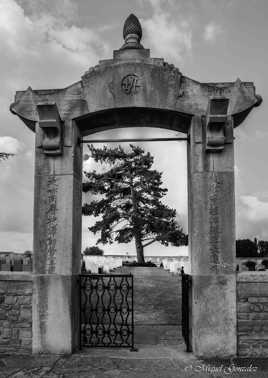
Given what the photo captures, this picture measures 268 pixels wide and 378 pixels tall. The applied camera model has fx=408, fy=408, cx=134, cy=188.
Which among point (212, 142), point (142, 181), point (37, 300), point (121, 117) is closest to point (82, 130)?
point (121, 117)

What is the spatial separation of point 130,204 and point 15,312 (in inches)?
860

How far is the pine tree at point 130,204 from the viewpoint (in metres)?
27.6

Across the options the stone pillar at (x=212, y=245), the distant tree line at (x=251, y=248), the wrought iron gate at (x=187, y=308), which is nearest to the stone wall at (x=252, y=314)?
the stone pillar at (x=212, y=245)

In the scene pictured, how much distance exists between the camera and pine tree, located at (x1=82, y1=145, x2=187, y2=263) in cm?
2756

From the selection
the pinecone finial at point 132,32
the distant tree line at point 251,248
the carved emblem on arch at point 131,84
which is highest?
the pinecone finial at point 132,32

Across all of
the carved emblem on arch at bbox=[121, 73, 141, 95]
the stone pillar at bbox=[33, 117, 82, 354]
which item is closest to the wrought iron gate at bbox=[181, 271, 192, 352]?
the stone pillar at bbox=[33, 117, 82, 354]

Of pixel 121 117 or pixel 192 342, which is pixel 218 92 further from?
pixel 192 342

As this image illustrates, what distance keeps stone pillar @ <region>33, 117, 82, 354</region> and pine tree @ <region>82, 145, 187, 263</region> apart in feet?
67.3

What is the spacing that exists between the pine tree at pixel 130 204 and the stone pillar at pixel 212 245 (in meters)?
20.8

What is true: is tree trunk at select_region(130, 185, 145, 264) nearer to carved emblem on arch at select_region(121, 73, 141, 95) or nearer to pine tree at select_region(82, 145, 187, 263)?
pine tree at select_region(82, 145, 187, 263)

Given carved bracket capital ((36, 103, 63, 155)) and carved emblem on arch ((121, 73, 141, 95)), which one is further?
carved emblem on arch ((121, 73, 141, 95))

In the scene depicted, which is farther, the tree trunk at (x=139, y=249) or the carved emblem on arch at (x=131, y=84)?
the tree trunk at (x=139, y=249)

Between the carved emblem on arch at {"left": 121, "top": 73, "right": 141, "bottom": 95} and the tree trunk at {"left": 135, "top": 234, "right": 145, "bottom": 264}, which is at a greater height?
the carved emblem on arch at {"left": 121, "top": 73, "right": 141, "bottom": 95}

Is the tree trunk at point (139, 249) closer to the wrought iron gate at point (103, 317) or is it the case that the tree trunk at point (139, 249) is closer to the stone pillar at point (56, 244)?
the wrought iron gate at point (103, 317)
